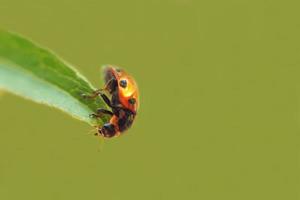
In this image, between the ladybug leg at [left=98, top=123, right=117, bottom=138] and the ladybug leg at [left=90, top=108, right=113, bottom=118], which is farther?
the ladybug leg at [left=98, top=123, right=117, bottom=138]

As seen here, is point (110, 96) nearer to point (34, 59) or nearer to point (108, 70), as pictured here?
point (108, 70)

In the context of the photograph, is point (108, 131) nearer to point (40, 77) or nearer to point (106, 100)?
point (106, 100)

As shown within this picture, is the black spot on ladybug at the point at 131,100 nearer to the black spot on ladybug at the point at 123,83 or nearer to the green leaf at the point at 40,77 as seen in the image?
the black spot on ladybug at the point at 123,83

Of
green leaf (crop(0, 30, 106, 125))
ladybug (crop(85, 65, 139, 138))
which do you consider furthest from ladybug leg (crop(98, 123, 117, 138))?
green leaf (crop(0, 30, 106, 125))

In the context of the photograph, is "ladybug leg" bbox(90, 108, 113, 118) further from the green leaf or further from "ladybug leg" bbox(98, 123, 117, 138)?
"ladybug leg" bbox(98, 123, 117, 138)

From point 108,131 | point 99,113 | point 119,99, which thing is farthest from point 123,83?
point 99,113

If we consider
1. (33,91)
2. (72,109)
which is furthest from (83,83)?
(33,91)
